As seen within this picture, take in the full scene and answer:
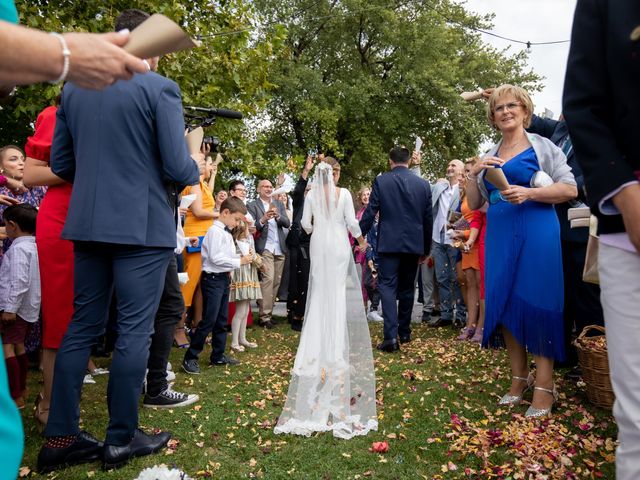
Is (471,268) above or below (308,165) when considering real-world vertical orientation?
below

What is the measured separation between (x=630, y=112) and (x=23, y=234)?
4377 millimetres

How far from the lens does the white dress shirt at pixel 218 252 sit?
5.66 metres

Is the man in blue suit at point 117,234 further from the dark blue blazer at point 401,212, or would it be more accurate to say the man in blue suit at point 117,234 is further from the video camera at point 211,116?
the dark blue blazer at point 401,212

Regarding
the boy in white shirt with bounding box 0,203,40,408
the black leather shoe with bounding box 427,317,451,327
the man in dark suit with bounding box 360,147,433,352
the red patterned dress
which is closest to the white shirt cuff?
the red patterned dress

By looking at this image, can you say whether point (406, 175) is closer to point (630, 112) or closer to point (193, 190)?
point (193, 190)

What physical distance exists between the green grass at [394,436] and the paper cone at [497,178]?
160 cm

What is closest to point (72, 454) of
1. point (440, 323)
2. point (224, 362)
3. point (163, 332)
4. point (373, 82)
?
point (163, 332)

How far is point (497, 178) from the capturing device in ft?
12.0

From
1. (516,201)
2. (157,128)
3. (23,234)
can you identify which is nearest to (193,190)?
(23,234)

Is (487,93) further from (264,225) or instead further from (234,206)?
(264,225)

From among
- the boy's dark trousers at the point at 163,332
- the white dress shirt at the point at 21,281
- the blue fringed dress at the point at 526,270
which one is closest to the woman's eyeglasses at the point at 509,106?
the blue fringed dress at the point at 526,270

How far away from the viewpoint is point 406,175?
23.6 feet

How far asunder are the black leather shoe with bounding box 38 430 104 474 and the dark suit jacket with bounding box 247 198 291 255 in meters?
5.99

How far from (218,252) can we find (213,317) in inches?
27.6
